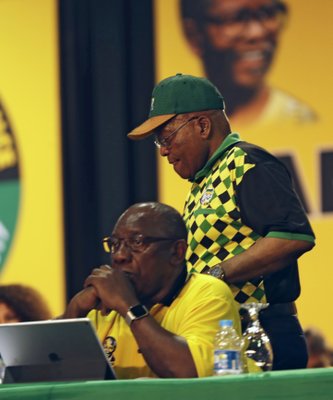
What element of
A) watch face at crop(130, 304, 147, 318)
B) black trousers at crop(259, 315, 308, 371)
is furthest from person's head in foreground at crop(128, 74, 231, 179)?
watch face at crop(130, 304, 147, 318)

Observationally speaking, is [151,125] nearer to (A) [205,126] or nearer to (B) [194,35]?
(A) [205,126]

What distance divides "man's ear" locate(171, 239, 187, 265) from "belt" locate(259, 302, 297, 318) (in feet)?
0.93

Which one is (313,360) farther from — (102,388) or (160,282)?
(102,388)

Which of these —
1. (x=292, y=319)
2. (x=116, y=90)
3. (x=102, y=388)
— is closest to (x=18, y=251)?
(x=116, y=90)

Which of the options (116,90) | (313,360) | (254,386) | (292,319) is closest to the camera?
(254,386)

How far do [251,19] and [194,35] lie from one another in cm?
25

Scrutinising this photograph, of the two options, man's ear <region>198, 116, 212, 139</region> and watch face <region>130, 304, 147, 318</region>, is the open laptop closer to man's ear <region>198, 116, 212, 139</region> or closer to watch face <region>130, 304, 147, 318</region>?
watch face <region>130, 304, 147, 318</region>

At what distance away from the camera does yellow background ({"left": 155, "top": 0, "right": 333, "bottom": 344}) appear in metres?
4.96

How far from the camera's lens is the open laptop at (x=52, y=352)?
278 centimetres

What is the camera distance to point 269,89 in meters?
5.13

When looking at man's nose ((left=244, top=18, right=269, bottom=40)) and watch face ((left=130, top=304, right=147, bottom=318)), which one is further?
man's nose ((left=244, top=18, right=269, bottom=40))

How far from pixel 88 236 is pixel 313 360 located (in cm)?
101

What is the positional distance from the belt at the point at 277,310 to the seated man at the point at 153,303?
25 centimetres

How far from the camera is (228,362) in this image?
109 inches
